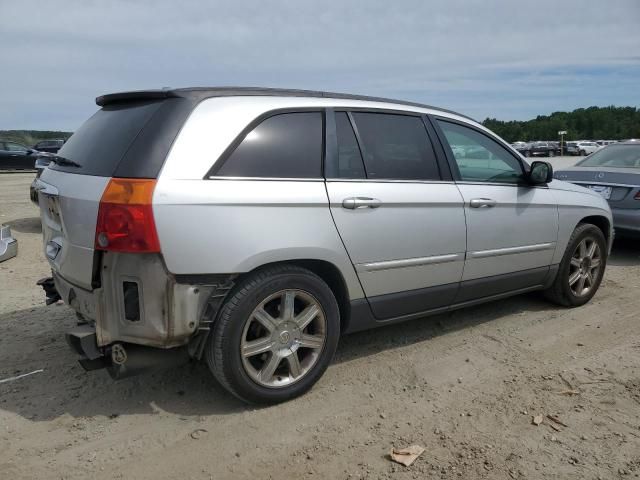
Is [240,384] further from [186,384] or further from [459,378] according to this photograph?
[459,378]

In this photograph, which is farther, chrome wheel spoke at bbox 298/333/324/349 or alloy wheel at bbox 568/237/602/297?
alloy wheel at bbox 568/237/602/297

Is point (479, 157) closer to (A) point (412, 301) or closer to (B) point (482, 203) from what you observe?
(B) point (482, 203)

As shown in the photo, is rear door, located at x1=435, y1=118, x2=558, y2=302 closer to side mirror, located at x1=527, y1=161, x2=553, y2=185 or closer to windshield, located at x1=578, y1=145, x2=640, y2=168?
side mirror, located at x1=527, y1=161, x2=553, y2=185

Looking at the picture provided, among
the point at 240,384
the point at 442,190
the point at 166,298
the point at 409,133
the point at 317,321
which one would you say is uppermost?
the point at 409,133

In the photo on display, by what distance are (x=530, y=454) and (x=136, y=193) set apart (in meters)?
2.31

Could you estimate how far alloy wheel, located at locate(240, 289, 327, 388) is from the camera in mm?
3012

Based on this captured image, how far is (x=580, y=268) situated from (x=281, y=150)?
320 centimetres

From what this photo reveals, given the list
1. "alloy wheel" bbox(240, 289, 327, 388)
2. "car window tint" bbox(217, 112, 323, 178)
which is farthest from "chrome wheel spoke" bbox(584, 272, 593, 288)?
"car window tint" bbox(217, 112, 323, 178)

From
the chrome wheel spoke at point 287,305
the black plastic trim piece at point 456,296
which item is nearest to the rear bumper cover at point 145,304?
the chrome wheel spoke at point 287,305

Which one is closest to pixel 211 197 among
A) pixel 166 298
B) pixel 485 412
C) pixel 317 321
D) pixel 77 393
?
pixel 166 298

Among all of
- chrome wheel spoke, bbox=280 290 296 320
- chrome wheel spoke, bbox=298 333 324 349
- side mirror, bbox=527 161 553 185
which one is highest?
side mirror, bbox=527 161 553 185

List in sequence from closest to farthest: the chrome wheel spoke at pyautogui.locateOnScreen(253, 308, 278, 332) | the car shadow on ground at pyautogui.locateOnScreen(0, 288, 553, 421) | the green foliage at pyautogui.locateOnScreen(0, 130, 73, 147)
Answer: the chrome wheel spoke at pyautogui.locateOnScreen(253, 308, 278, 332) < the car shadow on ground at pyautogui.locateOnScreen(0, 288, 553, 421) < the green foliage at pyautogui.locateOnScreen(0, 130, 73, 147)

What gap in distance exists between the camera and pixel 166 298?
271 centimetres

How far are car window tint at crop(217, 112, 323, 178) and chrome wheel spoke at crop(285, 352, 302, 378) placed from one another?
1037 millimetres
